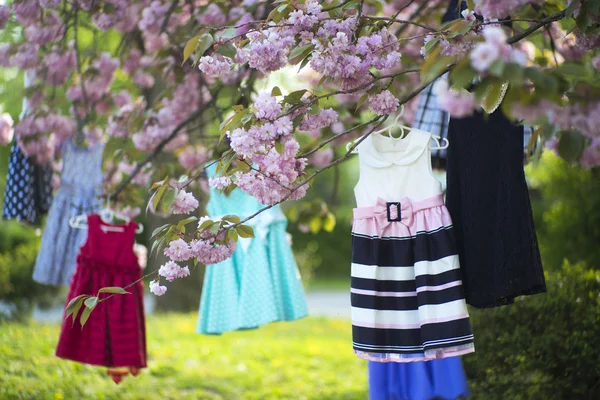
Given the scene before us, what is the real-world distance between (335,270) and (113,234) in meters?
10.7

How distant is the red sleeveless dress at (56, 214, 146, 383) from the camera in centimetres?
320

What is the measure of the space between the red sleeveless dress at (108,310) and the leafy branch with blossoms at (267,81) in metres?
0.33

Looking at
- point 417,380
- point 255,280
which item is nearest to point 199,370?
point 255,280

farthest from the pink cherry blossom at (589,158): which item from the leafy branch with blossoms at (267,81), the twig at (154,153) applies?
the twig at (154,153)

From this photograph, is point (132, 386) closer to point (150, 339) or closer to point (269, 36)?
point (150, 339)

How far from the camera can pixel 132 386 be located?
14.0 feet

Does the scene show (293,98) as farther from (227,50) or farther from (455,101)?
(455,101)

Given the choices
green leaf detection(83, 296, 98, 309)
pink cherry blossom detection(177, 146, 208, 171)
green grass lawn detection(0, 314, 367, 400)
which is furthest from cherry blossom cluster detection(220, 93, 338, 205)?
green grass lawn detection(0, 314, 367, 400)

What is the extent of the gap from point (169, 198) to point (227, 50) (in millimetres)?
514

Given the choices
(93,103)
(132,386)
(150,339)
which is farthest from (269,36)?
(150,339)

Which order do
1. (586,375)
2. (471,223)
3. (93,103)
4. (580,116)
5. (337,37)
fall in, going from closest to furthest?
(580,116) < (337,37) < (471,223) < (586,375) < (93,103)

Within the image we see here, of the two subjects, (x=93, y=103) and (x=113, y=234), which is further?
(x=93, y=103)

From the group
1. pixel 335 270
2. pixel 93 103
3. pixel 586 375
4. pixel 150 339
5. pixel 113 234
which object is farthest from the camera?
pixel 335 270

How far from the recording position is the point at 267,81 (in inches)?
111
